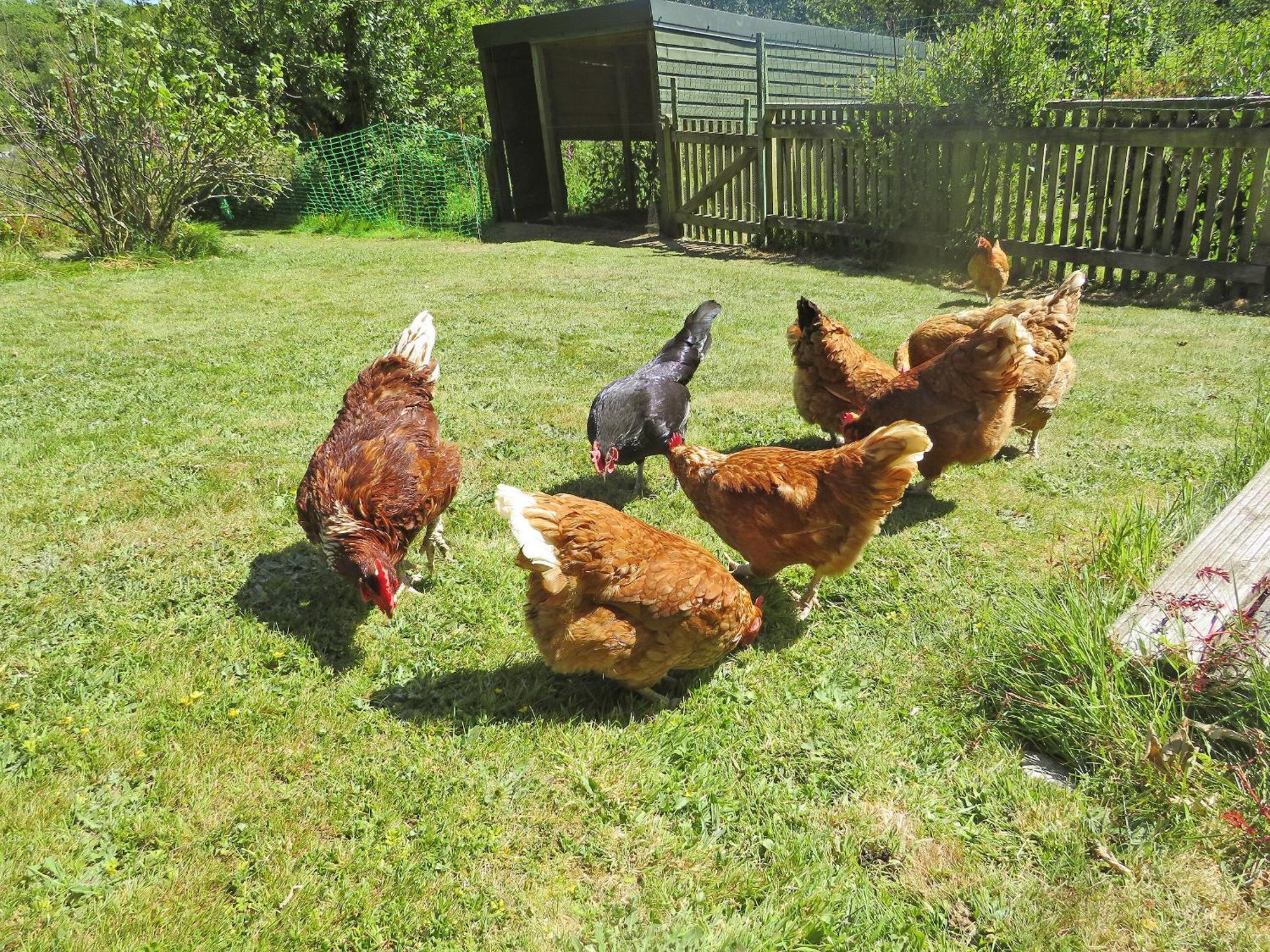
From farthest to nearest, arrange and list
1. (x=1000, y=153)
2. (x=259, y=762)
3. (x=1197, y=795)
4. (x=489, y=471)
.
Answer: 1. (x=1000, y=153)
2. (x=489, y=471)
3. (x=259, y=762)
4. (x=1197, y=795)

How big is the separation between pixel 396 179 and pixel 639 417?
52.1ft

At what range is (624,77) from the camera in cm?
1688

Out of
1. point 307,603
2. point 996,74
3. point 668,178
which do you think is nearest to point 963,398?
point 307,603

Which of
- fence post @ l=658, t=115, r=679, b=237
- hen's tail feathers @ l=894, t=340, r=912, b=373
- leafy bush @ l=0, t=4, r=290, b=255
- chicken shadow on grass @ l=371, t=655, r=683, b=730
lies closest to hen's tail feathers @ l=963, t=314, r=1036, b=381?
hen's tail feathers @ l=894, t=340, r=912, b=373

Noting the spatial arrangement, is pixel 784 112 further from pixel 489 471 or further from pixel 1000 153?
pixel 489 471

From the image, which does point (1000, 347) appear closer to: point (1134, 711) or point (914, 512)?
point (914, 512)

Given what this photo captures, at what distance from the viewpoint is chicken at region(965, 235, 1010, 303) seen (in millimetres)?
9211

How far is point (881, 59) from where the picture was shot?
20188 millimetres

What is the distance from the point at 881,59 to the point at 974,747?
22334 millimetres

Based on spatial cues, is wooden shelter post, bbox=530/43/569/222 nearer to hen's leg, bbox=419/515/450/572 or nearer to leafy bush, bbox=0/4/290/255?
leafy bush, bbox=0/4/290/255

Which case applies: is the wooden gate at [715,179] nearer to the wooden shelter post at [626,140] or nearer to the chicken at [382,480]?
the wooden shelter post at [626,140]

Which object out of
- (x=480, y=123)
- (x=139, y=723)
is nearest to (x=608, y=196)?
(x=480, y=123)

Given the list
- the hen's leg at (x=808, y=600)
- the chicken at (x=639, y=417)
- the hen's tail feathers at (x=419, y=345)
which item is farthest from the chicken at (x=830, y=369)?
the hen's tail feathers at (x=419, y=345)

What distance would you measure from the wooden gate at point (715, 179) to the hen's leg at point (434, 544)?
11.2m
